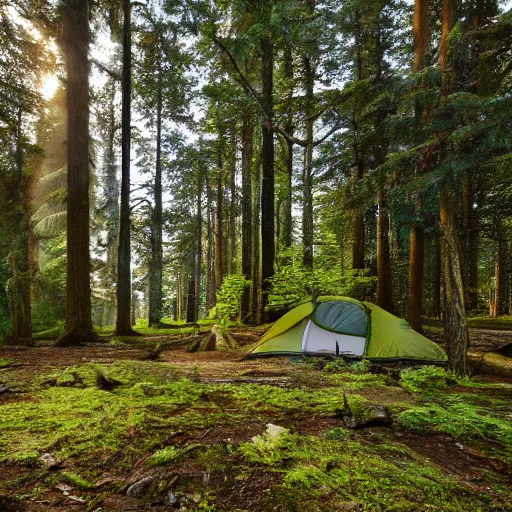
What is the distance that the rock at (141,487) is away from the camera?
5.58ft

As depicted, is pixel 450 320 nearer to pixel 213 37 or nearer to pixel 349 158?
pixel 349 158

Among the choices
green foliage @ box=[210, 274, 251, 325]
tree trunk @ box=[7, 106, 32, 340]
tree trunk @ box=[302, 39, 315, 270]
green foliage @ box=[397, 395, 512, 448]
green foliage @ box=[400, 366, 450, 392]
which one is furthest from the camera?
tree trunk @ box=[302, 39, 315, 270]

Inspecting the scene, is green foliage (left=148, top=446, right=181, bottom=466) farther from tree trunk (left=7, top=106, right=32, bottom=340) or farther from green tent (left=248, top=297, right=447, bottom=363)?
Answer: tree trunk (left=7, top=106, right=32, bottom=340)

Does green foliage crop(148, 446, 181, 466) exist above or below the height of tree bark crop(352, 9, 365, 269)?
below

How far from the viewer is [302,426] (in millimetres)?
2633

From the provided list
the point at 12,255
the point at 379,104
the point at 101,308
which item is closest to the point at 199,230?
the point at 101,308

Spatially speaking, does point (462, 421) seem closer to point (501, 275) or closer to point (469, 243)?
point (469, 243)

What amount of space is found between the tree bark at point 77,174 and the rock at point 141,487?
7.02m

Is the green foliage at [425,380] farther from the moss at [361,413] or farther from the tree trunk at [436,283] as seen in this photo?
the tree trunk at [436,283]

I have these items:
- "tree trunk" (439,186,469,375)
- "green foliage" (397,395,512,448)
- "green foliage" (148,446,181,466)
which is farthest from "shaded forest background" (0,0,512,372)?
"green foliage" (148,446,181,466)

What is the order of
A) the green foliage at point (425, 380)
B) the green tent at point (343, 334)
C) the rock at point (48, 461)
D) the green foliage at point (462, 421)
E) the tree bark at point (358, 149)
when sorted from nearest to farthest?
the rock at point (48, 461) < the green foliage at point (462, 421) < the green foliage at point (425, 380) < the green tent at point (343, 334) < the tree bark at point (358, 149)

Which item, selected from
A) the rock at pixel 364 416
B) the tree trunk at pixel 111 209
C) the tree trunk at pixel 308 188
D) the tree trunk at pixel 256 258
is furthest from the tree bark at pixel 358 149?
the tree trunk at pixel 111 209

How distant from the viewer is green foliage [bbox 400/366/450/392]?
4.21m

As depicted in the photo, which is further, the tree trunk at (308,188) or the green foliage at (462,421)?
the tree trunk at (308,188)
